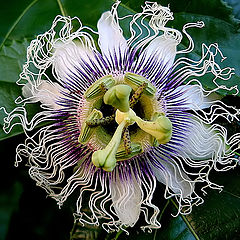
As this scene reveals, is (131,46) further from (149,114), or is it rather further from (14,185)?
(14,185)

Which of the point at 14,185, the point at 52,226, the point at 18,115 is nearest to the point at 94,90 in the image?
the point at 18,115

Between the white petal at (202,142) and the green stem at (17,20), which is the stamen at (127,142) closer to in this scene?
the white petal at (202,142)

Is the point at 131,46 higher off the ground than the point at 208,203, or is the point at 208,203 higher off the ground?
the point at 131,46

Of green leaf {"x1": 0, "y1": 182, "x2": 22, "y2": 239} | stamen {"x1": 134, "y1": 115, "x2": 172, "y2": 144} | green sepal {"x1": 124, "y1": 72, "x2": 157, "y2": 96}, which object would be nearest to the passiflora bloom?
green sepal {"x1": 124, "y1": 72, "x2": 157, "y2": 96}

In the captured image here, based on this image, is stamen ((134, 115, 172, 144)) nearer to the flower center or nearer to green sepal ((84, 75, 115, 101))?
the flower center

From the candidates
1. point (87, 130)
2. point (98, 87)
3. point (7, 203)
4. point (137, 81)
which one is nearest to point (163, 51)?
point (137, 81)

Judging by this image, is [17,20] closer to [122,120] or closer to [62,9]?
[62,9]

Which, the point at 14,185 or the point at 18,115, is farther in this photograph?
the point at 14,185
